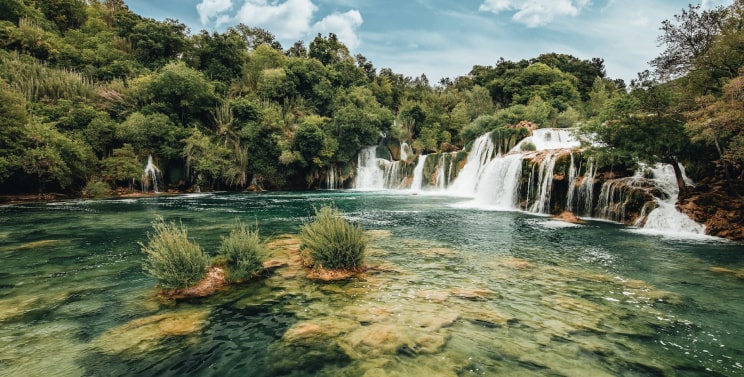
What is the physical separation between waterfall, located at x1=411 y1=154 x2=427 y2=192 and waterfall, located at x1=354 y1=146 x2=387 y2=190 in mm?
5749

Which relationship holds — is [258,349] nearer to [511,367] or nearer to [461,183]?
[511,367]

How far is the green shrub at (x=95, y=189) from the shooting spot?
27203mm

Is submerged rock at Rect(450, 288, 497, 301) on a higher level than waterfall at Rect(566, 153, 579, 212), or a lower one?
lower

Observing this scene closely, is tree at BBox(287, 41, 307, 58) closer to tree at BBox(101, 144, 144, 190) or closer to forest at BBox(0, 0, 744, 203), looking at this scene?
forest at BBox(0, 0, 744, 203)

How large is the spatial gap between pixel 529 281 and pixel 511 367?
3638 mm

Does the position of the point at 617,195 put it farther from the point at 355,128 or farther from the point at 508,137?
the point at 355,128

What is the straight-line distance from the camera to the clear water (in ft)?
13.1

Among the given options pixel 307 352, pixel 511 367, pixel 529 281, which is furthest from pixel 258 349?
pixel 529 281

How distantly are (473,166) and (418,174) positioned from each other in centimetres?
775

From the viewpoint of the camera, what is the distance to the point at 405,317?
5.26 meters

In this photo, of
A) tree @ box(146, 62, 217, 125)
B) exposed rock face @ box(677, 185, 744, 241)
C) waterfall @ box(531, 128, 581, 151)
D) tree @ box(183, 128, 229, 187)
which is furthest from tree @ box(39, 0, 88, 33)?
exposed rock face @ box(677, 185, 744, 241)

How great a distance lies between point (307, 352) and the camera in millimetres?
4266

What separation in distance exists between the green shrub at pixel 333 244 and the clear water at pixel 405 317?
663 millimetres

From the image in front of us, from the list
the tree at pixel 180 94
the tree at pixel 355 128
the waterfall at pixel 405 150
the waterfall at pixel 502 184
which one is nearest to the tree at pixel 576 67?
the waterfall at pixel 405 150
